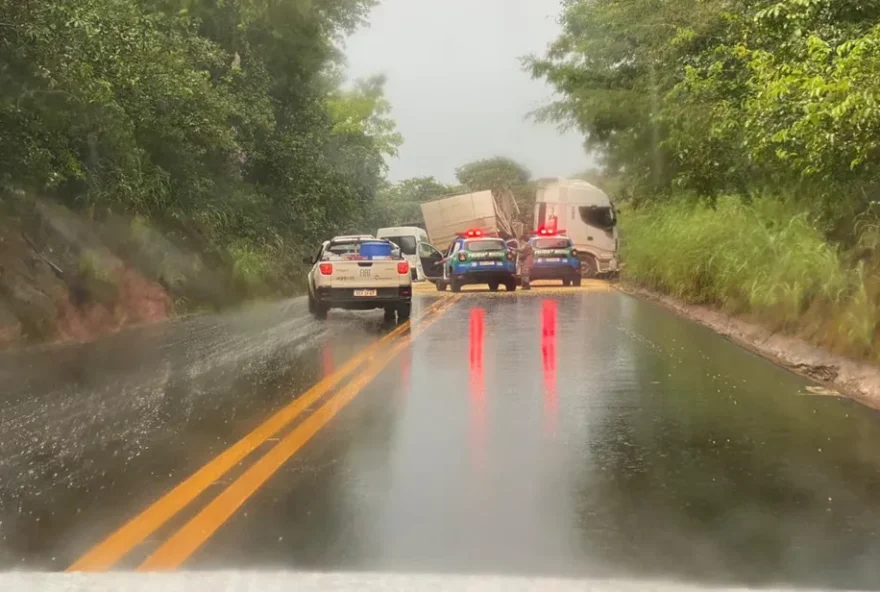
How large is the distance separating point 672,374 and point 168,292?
1448 cm

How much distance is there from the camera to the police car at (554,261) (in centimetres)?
3241

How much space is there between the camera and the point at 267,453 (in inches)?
280

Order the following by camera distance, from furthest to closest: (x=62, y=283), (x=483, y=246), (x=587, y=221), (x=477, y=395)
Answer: (x=587, y=221) < (x=483, y=246) < (x=62, y=283) < (x=477, y=395)

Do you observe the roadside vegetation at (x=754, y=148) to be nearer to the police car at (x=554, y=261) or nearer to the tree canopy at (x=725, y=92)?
the tree canopy at (x=725, y=92)

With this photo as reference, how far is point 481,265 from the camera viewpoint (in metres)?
29.8

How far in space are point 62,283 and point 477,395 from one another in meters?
10.4

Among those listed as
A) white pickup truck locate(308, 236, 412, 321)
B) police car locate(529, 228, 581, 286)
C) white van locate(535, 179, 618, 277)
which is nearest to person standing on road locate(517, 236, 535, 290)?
police car locate(529, 228, 581, 286)

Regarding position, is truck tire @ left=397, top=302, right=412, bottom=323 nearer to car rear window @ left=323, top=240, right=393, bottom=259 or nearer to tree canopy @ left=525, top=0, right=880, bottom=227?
car rear window @ left=323, top=240, right=393, bottom=259

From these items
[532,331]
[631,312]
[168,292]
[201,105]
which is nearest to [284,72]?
[201,105]

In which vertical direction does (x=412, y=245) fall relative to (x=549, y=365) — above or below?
above

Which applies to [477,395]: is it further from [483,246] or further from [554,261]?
[554,261]

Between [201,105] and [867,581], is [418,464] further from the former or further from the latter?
[201,105]

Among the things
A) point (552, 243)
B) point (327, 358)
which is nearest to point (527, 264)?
point (552, 243)

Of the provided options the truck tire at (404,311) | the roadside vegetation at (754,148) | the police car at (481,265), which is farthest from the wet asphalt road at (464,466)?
the police car at (481,265)
